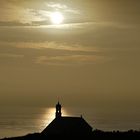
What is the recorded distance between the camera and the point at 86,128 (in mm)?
108375

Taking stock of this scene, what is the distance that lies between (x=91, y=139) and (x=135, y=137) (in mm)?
5485

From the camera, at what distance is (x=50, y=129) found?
108750 millimetres

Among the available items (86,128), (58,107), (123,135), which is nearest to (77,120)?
(86,128)

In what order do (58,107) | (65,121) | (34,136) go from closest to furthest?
(34,136) < (65,121) < (58,107)

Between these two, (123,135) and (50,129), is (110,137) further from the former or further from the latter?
(50,129)

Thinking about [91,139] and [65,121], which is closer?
[91,139]

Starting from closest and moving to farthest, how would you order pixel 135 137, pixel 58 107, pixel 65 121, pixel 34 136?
pixel 135 137 < pixel 34 136 < pixel 65 121 < pixel 58 107

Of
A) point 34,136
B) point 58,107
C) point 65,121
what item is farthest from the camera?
point 58,107

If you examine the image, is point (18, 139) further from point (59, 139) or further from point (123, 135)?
point (123, 135)

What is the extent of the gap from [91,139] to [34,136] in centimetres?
1391

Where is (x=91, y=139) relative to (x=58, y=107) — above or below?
below

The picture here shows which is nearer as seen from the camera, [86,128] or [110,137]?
[110,137]

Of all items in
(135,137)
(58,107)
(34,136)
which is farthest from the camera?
(58,107)

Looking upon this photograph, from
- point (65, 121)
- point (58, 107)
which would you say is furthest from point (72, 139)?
point (58, 107)
